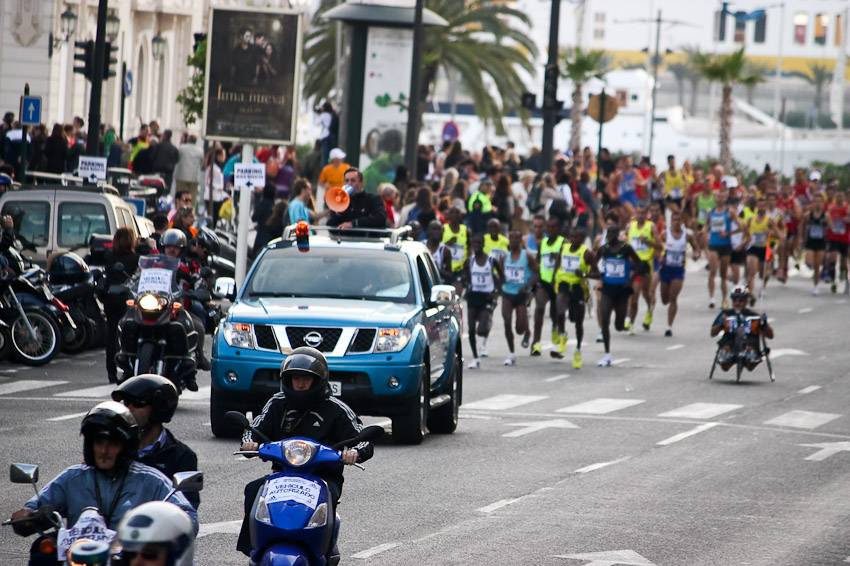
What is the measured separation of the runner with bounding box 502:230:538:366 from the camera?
22.2 metres

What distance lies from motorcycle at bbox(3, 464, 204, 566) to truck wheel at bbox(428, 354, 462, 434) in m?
9.25

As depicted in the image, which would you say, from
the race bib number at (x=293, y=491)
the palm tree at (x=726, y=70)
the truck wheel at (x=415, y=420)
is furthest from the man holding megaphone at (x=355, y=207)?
the palm tree at (x=726, y=70)

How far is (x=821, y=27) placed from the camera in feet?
437

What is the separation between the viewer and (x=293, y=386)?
7977mm

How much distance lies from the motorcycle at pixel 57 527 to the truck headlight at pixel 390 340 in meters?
7.86

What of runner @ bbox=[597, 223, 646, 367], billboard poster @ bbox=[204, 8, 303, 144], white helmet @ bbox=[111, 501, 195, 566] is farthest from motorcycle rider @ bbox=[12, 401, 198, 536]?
billboard poster @ bbox=[204, 8, 303, 144]

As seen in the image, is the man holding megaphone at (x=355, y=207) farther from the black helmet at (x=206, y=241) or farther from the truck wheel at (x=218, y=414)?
the truck wheel at (x=218, y=414)

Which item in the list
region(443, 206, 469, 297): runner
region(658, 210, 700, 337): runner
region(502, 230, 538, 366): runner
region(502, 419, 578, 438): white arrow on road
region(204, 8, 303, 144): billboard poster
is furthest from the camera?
region(658, 210, 700, 337): runner

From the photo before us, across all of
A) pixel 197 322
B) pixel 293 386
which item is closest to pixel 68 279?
pixel 197 322

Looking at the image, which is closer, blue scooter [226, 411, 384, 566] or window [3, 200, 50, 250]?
blue scooter [226, 411, 384, 566]

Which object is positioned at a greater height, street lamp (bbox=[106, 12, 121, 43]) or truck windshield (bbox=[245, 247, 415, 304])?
street lamp (bbox=[106, 12, 121, 43])

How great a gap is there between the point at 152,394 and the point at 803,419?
12227 mm

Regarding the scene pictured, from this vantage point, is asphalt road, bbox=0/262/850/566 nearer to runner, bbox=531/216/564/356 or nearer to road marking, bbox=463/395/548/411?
road marking, bbox=463/395/548/411

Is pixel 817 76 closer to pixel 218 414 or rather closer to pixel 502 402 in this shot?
pixel 502 402
